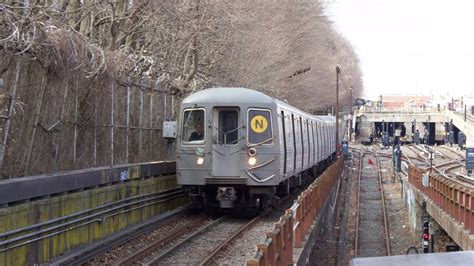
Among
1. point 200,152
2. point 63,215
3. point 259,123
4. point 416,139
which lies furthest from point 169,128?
point 416,139

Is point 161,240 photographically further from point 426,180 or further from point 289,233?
point 426,180

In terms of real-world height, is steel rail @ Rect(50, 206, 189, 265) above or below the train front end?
below

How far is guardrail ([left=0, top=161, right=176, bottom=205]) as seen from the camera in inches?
354

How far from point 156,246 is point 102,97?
4116 mm

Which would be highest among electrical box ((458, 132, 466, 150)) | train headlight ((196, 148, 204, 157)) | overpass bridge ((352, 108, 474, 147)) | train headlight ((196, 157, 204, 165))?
overpass bridge ((352, 108, 474, 147))

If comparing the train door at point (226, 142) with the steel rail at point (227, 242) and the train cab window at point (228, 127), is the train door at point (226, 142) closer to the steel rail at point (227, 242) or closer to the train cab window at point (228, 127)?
the train cab window at point (228, 127)

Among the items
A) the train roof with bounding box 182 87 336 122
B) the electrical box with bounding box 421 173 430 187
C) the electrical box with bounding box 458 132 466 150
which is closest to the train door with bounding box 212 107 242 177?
the train roof with bounding box 182 87 336 122

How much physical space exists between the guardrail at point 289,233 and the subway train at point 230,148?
1.41 metres

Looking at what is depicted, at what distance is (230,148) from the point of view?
15977 millimetres

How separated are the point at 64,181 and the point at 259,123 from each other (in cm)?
644

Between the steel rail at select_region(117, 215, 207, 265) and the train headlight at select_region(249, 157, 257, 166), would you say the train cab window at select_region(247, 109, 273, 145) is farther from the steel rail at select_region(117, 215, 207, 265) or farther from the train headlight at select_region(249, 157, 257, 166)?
the steel rail at select_region(117, 215, 207, 265)

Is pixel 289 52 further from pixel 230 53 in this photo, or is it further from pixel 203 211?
pixel 203 211

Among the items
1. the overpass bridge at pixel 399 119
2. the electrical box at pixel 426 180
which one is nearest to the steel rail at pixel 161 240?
the electrical box at pixel 426 180

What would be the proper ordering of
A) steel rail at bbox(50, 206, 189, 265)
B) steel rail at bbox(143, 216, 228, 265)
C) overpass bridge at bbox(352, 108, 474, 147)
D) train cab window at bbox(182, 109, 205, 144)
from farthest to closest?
1. overpass bridge at bbox(352, 108, 474, 147)
2. train cab window at bbox(182, 109, 205, 144)
3. steel rail at bbox(143, 216, 228, 265)
4. steel rail at bbox(50, 206, 189, 265)
